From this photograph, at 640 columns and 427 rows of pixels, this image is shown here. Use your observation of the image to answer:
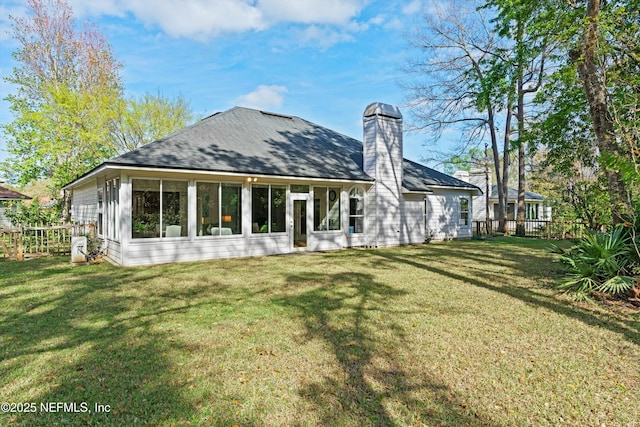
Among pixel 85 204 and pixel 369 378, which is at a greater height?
pixel 85 204

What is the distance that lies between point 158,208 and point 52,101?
14999mm

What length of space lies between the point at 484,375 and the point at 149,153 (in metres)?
10.1

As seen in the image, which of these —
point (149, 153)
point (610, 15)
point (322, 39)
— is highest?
point (322, 39)

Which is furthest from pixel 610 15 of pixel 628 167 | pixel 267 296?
pixel 267 296

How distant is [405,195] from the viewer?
1571 centimetres

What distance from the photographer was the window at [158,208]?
1001cm

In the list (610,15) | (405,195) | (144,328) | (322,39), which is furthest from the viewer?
(322,39)

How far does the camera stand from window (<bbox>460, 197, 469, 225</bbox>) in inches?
745

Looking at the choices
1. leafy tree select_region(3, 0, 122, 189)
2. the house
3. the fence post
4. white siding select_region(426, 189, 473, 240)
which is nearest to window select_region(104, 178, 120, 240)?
the house

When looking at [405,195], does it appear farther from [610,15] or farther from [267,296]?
[267,296]

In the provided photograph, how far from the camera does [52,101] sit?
63.9ft

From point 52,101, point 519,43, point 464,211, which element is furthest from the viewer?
point 52,101

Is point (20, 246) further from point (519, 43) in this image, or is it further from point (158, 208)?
point (519, 43)

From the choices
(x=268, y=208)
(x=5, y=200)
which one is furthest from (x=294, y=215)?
(x=5, y=200)
